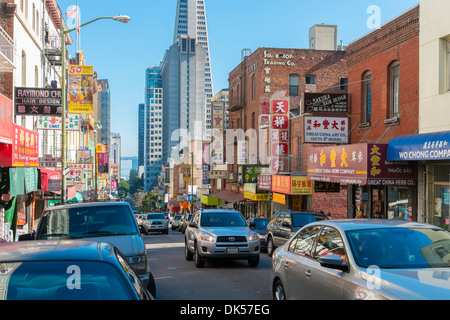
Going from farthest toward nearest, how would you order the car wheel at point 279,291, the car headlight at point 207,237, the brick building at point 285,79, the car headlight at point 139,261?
the brick building at point 285,79 → the car headlight at point 207,237 → the car headlight at point 139,261 → the car wheel at point 279,291

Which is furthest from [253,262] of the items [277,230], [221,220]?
[277,230]

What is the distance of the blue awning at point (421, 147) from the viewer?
14.8 meters

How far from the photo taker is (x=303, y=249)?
7.51m

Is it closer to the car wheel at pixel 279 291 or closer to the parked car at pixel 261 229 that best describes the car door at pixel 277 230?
the parked car at pixel 261 229

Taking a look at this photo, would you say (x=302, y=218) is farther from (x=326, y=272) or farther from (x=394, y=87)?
(x=326, y=272)

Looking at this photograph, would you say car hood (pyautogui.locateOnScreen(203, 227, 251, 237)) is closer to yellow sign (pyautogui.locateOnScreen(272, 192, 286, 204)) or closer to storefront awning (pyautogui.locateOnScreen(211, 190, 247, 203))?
yellow sign (pyautogui.locateOnScreen(272, 192, 286, 204))

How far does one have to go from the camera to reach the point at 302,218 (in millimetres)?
17922

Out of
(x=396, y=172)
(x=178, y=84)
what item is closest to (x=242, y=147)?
(x=396, y=172)

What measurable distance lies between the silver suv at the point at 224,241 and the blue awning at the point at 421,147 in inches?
234

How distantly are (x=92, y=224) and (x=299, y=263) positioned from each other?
4.61 meters

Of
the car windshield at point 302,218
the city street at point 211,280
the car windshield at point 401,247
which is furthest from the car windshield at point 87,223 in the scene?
the car windshield at point 302,218

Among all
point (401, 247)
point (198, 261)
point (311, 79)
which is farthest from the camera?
point (311, 79)

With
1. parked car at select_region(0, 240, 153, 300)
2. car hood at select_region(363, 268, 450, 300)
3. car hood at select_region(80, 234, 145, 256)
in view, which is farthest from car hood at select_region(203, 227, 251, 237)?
parked car at select_region(0, 240, 153, 300)

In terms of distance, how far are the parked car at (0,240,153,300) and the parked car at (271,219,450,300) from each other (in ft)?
8.12
